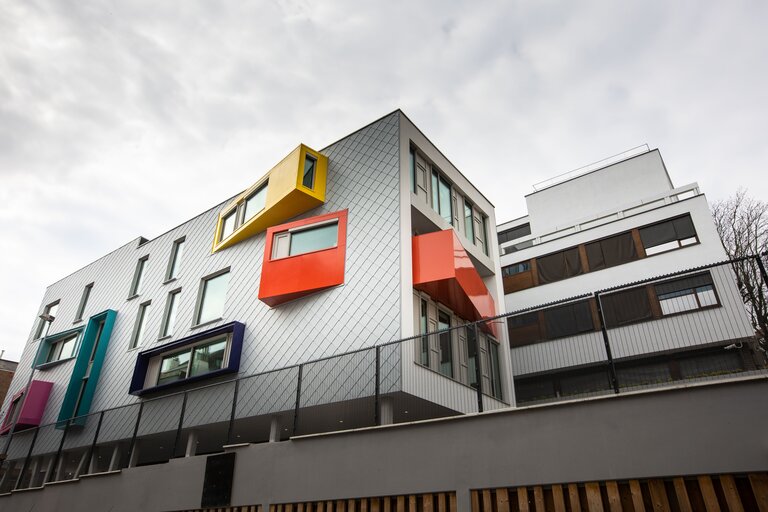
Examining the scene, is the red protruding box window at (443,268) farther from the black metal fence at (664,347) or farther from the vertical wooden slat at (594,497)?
the vertical wooden slat at (594,497)

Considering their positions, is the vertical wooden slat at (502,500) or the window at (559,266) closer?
the vertical wooden slat at (502,500)

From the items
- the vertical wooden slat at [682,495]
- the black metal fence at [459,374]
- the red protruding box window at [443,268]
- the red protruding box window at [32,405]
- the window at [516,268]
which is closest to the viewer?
the vertical wooden slat at [682,495]

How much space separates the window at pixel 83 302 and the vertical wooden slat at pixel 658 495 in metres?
25.9

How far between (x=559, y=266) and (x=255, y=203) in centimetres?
1520

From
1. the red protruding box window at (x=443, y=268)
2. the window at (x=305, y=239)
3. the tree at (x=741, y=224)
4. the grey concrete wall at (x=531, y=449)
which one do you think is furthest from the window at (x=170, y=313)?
the tree at (x=741, y=224)

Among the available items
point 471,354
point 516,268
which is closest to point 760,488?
point 471,354

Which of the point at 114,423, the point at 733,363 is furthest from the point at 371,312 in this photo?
the point at 114,423

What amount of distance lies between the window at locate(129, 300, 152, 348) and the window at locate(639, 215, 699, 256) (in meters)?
21.9

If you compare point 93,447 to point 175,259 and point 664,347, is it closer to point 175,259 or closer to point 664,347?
point 175,259

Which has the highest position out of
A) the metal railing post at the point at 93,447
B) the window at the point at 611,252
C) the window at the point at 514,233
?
the window at the point at 514,233

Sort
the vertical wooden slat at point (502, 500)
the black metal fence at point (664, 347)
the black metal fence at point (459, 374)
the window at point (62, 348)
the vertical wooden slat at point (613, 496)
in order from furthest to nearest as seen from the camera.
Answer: the window at point (62, 348), the black metal fence at point (459, 374), the black metal fence at point (664, 347), the vertical wooden slat at point (502, 500), the vertical wooden slat at point (613, 496)

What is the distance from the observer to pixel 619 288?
743 centimetres

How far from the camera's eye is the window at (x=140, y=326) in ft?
67.5

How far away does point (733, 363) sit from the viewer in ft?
24.9
